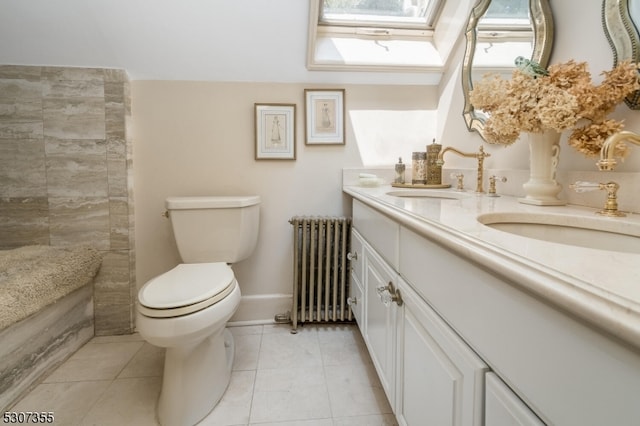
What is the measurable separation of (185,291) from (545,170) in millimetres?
1316

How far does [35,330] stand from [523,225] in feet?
6.45

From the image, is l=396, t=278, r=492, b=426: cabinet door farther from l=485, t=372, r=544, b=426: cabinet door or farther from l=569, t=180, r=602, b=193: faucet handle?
l=569, t=180, r=602, b=193: faucet handle

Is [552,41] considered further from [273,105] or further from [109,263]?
[109,263]

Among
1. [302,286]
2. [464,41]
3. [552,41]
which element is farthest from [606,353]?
[464,41]

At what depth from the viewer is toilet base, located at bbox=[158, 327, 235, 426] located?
1186 millimetres

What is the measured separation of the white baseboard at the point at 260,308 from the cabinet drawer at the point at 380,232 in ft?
2.55

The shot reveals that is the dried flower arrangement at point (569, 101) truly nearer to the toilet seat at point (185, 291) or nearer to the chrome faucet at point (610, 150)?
the chrome faucet at point (610, 150)

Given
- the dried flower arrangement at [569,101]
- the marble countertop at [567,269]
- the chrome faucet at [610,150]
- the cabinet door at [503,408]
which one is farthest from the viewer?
the dried flower arrangement at [569,101]

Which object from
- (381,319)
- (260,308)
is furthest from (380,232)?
(260,308)

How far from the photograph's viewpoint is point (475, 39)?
1487 millimetres

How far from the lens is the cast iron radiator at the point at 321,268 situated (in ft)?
5.99

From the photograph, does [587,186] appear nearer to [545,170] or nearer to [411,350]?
[545,170]

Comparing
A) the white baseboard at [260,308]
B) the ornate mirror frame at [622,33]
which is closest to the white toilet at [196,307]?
the white baseboard at [260,308]

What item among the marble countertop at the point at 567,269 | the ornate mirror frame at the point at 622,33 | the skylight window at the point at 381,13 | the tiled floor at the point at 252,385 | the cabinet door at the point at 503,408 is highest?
the skylight window at the point at 381,13
